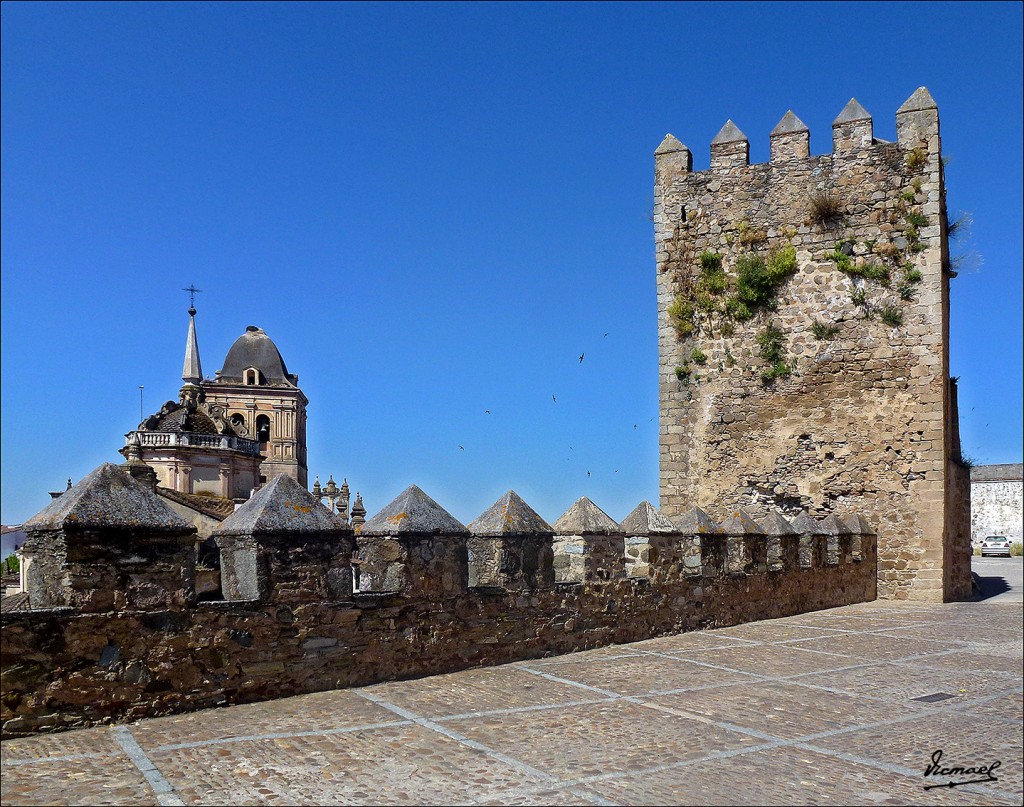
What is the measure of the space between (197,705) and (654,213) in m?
13.0

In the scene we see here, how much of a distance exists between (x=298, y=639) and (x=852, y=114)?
13215 mm

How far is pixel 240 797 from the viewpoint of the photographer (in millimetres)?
3938

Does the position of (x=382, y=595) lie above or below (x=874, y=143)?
below

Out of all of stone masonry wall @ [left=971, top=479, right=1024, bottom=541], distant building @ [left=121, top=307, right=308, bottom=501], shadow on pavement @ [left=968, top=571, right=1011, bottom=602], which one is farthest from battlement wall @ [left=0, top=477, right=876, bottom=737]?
stone masonry wall @ [left=971, top=479, right=1024, bottom=541]

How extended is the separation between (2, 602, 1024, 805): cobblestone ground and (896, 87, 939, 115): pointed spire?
402 inches

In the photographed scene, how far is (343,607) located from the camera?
20.8 ft

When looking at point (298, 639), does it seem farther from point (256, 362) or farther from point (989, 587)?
point (256, 362)

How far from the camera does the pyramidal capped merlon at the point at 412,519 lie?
22.0ft

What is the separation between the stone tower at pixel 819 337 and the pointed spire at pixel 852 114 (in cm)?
3

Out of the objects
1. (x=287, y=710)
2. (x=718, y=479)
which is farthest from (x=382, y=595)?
(x=718, y=479)

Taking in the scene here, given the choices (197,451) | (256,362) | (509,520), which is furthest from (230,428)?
(509,520)

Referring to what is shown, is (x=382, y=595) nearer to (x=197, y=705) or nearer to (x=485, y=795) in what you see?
(x=197, y=705)

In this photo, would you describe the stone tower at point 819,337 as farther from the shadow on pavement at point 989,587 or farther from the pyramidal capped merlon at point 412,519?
the pyramidal capped merlon at point 412,519

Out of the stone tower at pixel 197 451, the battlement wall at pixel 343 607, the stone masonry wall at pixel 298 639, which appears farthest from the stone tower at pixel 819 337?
the stone tower at pixel 197 451
